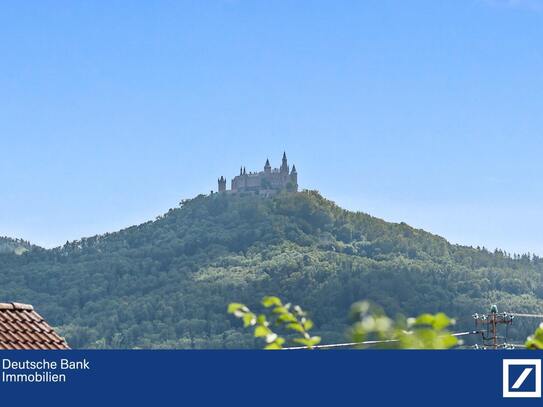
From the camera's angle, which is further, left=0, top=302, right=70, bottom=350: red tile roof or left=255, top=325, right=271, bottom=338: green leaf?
left=0, top=302, right=70, bottom=350: red tile roof

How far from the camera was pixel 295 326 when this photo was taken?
143 inches

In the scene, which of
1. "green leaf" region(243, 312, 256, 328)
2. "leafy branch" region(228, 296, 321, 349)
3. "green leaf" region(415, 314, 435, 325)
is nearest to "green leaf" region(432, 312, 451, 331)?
"green leaf" region(415, 314, 435, 325)

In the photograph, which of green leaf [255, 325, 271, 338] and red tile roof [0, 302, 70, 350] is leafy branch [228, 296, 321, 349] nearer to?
green leaf [255, 325, 271, 338]
